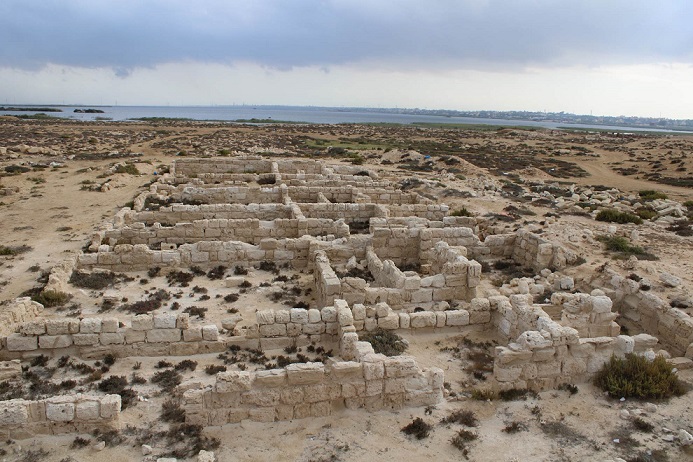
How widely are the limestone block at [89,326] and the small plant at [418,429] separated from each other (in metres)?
5.82

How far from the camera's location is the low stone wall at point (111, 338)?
870 cm

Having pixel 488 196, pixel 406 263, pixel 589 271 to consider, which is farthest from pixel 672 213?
pixel 406 263

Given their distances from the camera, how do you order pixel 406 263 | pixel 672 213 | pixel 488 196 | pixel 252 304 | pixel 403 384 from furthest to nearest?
pixel 488 196 → pixel 672 213 → pixel 406 263 → pixel 252 304 → pixel 403 384

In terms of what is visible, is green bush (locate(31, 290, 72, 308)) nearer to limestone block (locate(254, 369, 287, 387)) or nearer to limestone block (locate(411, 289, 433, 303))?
limestone block (locate(254, 369, 287, 387))

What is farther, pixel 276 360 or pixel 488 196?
pixel 488 196

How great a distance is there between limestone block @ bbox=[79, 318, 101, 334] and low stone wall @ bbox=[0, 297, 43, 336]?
56.9 inches

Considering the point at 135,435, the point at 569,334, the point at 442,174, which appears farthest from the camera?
the point at 442,174

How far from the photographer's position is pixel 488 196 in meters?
24.1

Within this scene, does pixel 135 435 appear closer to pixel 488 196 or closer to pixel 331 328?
pixel 331 328

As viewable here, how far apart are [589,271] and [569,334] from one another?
19.8ft

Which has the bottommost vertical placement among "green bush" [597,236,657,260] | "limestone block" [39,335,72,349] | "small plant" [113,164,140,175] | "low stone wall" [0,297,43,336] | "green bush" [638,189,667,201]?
"limestone block" [39,335,72,349]

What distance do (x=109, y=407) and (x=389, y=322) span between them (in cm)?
519

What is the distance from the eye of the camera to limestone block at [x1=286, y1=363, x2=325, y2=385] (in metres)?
7.02

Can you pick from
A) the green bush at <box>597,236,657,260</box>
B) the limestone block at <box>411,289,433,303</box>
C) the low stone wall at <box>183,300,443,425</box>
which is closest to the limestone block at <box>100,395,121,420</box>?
the low stone wall at <box>183,300,443,425</box>
